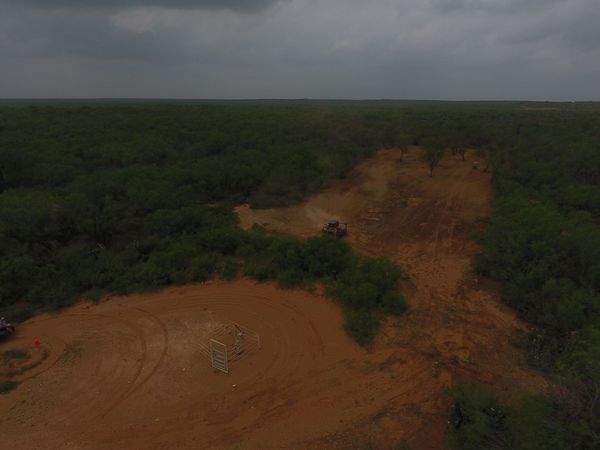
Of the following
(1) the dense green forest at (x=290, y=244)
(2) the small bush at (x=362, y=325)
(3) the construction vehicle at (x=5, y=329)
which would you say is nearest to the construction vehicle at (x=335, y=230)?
(1) the dense green forest at (x=290, y=244)

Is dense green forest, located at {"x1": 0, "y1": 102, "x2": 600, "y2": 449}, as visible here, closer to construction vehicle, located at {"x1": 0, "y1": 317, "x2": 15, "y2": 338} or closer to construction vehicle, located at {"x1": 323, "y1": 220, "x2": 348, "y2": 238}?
construction vehicle, located at {"x1": 0, "y1": 317, "x2": 15, "y2": 338}

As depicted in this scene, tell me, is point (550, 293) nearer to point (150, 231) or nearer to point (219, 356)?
point (219, 356)

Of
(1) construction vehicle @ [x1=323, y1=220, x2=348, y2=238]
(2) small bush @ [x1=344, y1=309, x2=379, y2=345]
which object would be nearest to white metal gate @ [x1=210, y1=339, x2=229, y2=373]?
(2) small bush @ [x1=344, y1=309, x2=379, y2=345]

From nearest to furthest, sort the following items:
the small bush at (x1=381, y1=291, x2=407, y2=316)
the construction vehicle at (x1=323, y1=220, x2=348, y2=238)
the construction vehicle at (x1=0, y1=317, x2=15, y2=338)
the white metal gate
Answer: the white metal gate
the construction vehicle at (x1=0, y1=317, x2=15, y2=338)
the small bush at (x1=381, y1=291, x2=407, y2=316)
the construction vehicle at (x1=323, y1=220, x2=348, y2=238)

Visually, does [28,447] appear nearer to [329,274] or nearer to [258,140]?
[329,274]

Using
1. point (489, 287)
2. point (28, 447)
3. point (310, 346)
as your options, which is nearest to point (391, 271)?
point (489, 287)
